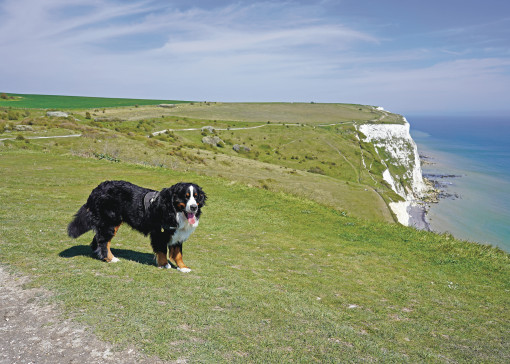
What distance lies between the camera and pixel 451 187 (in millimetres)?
113312

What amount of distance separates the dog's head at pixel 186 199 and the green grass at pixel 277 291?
1.87m

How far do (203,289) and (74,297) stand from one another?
2976 millimetres

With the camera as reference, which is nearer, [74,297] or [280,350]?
[280,350]

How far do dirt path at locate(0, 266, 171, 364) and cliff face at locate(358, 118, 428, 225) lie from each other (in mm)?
86619

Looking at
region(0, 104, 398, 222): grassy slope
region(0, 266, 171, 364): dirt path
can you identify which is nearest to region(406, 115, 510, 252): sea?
region(0, 104, 398, 222): grassy slope

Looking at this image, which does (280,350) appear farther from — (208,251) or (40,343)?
(208,251)

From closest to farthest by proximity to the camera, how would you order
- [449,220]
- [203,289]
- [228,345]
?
1. [228,345]
2. [203,289]
3. [449,220]

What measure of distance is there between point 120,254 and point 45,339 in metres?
5.20

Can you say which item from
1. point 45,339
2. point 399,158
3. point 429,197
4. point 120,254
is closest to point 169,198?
point 120,254

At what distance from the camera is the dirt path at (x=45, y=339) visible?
5.38m

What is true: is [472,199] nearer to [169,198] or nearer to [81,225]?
[169,198]

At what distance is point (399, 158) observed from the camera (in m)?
132

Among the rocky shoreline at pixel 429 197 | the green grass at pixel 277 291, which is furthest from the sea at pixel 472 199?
the green grass at pixel 277 291

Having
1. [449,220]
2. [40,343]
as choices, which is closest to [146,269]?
[40,343]
